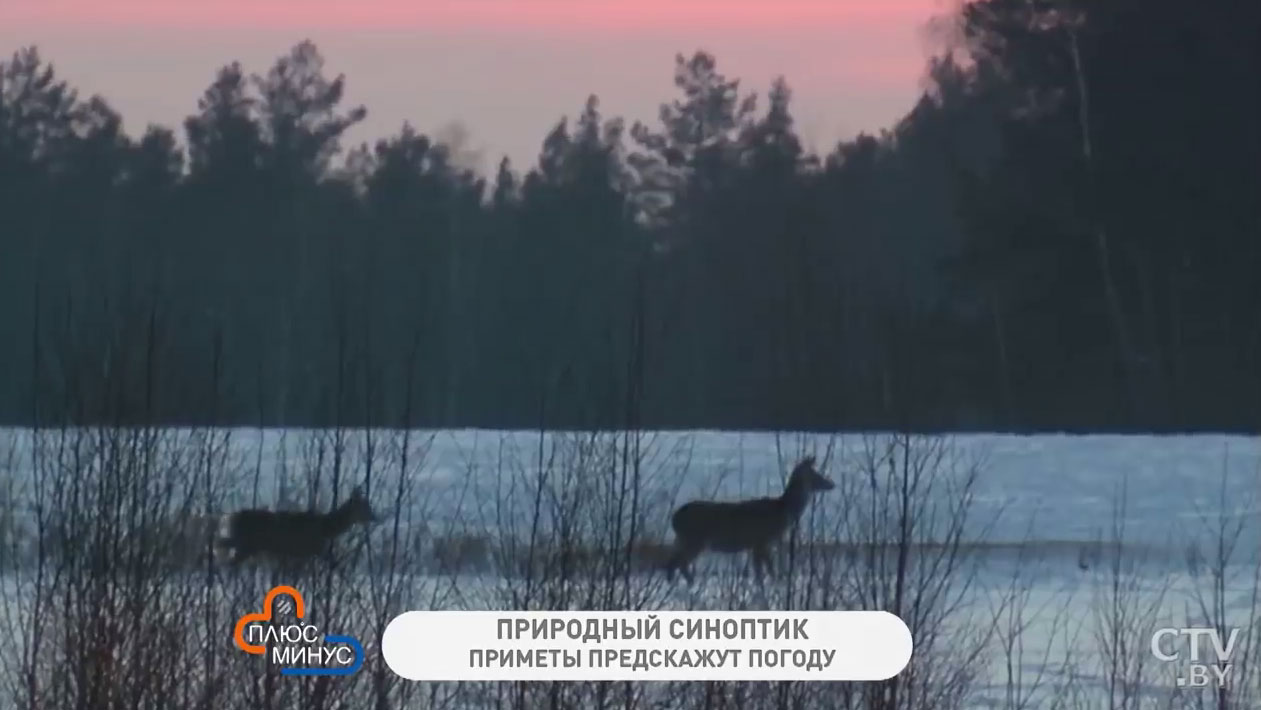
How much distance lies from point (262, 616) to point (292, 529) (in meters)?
0.23

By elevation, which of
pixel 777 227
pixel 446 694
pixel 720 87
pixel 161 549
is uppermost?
pixel 720 87

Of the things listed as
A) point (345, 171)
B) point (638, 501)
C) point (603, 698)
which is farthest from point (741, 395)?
point (345, 171)

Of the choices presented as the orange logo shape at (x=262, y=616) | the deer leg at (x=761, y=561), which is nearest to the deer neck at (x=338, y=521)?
the orange logo shape at (x=262, y=616)

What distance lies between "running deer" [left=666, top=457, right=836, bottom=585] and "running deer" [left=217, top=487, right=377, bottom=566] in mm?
814

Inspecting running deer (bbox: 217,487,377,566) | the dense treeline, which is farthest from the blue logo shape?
the dense treeline

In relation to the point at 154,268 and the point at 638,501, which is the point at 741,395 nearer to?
the point at 638,501

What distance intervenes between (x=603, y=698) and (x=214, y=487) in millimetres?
1155

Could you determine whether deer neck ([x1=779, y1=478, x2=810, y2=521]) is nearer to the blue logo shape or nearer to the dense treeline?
the dense treeline

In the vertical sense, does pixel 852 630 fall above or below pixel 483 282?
below

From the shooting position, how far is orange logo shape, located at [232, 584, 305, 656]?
16.3ft

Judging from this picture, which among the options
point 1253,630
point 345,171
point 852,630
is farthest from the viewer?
point 345,171

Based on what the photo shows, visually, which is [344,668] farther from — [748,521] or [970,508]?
[970,508]

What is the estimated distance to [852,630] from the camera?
4902 mm

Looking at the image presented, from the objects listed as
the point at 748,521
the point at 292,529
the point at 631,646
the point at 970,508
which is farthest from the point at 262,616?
the point at 970,508
